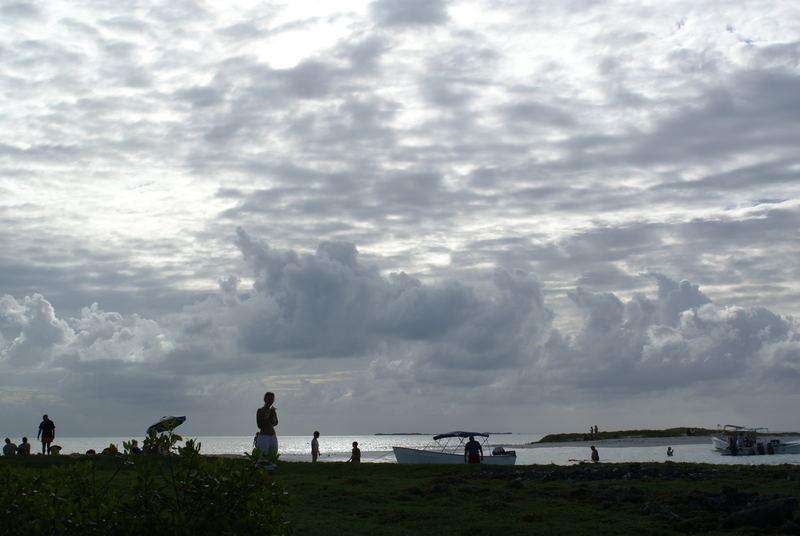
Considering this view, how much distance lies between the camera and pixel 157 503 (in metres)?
9.21

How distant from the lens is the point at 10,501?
30.8 ft

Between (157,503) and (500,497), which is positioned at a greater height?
(157,503)

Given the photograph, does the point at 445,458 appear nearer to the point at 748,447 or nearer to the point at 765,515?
the point at 765,515

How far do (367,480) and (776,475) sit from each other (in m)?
12.2

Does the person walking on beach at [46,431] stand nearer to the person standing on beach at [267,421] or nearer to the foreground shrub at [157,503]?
the person standing on beach at [267,421]

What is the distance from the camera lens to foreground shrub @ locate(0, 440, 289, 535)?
8.95 meters

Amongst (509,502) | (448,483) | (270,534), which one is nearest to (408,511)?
(509,502)

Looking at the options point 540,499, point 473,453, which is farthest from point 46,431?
point 540,499

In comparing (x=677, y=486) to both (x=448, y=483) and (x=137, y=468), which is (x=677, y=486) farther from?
(x=137, y=468)

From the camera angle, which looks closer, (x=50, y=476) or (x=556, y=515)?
(x=50, y=476)

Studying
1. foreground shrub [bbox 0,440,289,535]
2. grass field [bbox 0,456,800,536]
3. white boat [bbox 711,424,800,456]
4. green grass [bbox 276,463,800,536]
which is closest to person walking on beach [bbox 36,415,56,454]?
grass field [bbox 0,456,800,536]

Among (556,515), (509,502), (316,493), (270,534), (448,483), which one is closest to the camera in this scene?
(270,534)

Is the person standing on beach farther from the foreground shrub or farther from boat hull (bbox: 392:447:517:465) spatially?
boat hull (bbox: 392:447:517:465)

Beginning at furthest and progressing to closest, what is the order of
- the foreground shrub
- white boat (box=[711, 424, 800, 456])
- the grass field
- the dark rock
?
white boat (box=[711, 424, 800, 456]), the grass field, the dark rock, the foreground shrub
